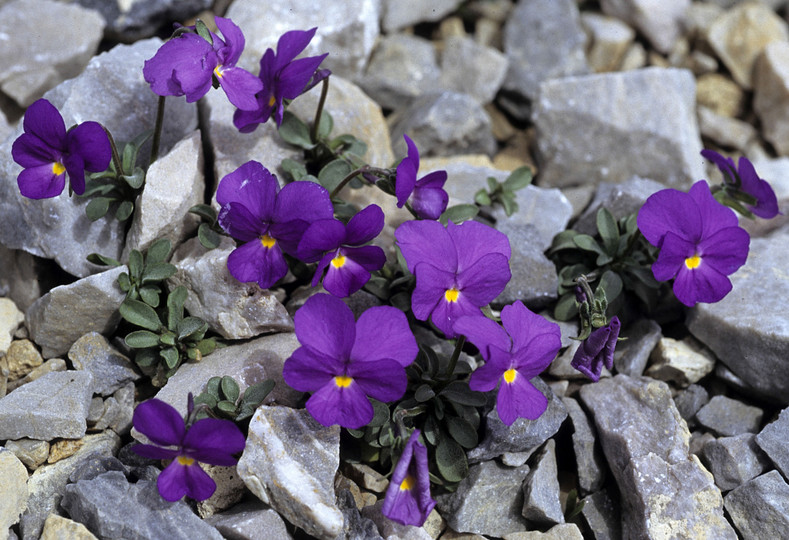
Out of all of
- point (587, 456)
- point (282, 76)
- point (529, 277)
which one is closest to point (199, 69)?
point (282, 76)

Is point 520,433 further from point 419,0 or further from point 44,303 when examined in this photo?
point 419,0

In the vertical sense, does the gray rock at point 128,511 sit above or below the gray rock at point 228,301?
below

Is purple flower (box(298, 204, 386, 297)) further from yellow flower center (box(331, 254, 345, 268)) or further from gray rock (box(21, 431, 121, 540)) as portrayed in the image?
gray rock (box(21, 431, 121, 540))

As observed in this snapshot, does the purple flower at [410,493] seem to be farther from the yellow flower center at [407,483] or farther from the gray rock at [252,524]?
the gray rock at [252,524]

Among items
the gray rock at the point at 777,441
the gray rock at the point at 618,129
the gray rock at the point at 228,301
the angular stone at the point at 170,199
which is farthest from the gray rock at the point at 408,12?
the gray rock at the point at 777,441

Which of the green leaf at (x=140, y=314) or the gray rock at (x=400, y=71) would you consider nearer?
the green leaf at (x=140, y=314)

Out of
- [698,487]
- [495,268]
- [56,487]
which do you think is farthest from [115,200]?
[698,487]
